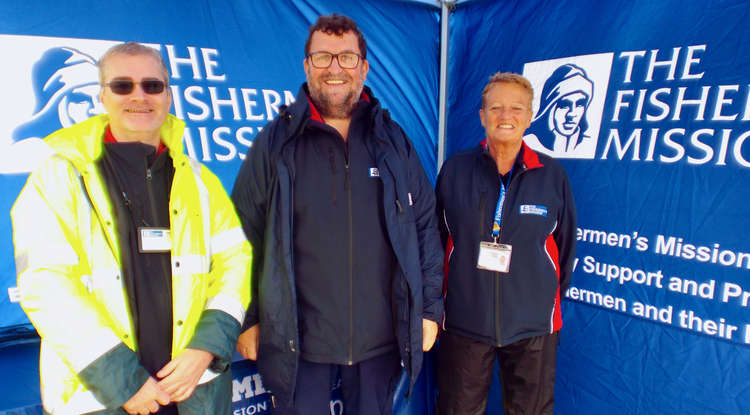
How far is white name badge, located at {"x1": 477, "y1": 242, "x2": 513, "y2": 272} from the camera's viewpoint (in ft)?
5.14

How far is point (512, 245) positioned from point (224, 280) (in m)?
1.07

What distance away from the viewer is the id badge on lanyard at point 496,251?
1.57 m

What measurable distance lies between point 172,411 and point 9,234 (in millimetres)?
1066

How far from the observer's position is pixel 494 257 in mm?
1578

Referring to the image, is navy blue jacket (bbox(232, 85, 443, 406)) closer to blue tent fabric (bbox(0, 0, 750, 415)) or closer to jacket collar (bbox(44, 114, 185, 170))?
jacket collar (bbox(44, 114, 185, 170))

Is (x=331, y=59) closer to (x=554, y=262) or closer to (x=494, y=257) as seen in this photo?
(x=494, y=257)

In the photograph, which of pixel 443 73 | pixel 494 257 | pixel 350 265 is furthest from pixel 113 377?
pixel 443 73

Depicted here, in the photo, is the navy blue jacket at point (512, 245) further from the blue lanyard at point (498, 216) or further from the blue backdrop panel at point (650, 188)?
the blue backdrop panel at point (650, 188)

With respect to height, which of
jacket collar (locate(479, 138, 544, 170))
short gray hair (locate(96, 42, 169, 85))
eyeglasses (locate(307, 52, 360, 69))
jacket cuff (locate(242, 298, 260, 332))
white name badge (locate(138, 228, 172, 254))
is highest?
eyeglasses (locate(307, 52, 360, 69))

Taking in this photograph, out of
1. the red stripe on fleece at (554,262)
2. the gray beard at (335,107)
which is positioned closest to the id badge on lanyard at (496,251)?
the red stripe on fleece at (554,262)

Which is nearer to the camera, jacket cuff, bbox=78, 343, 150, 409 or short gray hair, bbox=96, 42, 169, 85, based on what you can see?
jacket cuff, bbox=78, 343, 150, 409

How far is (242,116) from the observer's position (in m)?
2.04

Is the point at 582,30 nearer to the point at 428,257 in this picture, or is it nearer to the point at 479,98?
the point at 479,98

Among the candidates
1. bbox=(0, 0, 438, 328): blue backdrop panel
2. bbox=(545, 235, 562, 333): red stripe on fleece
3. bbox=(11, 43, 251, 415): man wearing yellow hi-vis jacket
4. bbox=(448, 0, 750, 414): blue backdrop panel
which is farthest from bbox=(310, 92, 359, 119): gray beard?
bbox=(448, 0, 750, 414): blue backdrop panel
